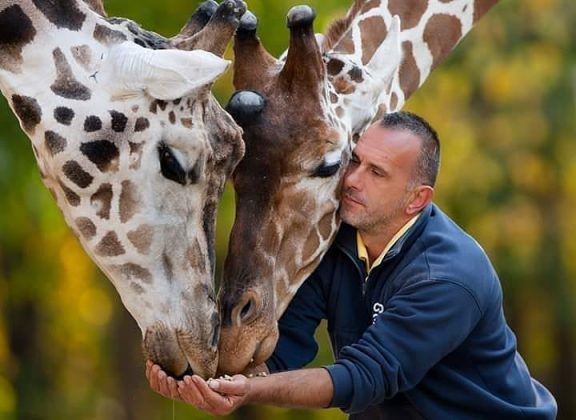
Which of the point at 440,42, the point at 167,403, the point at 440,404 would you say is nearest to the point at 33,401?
the point at 167,403

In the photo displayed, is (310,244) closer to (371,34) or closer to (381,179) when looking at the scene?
(381,179)

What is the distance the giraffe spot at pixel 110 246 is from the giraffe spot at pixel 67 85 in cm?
46

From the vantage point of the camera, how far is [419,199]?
4.92m

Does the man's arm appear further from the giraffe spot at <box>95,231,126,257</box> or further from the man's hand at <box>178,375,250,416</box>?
the giraffe spot at <box>95,231,126,257</box>

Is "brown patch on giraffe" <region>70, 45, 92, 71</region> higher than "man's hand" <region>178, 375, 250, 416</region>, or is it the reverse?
"brown patch on giraffe" <region>70, 45, 92, 71</region>

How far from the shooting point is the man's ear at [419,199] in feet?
16.1

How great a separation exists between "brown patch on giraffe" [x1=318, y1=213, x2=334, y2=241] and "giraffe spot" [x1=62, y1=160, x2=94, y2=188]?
97cm

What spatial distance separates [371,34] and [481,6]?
90cm

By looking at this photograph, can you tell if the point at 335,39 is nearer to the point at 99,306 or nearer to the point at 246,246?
the point at 246,246

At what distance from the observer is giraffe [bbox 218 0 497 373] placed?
4.82 meters

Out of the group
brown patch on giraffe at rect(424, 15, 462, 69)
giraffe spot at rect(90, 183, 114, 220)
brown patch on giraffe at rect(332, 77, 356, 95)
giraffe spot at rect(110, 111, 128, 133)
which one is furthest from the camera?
brown patch on giraffe at rect(424, 15, 462, 69)

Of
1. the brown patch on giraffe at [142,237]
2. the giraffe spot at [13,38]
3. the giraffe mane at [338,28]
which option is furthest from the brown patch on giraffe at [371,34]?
the giraffe spot at [13,38]

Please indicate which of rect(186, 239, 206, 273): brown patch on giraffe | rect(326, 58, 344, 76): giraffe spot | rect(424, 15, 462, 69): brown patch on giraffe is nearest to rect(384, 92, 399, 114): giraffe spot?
rect(424, 15, 462, 69): brown patch on giraffe

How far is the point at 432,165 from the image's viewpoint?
493cm
